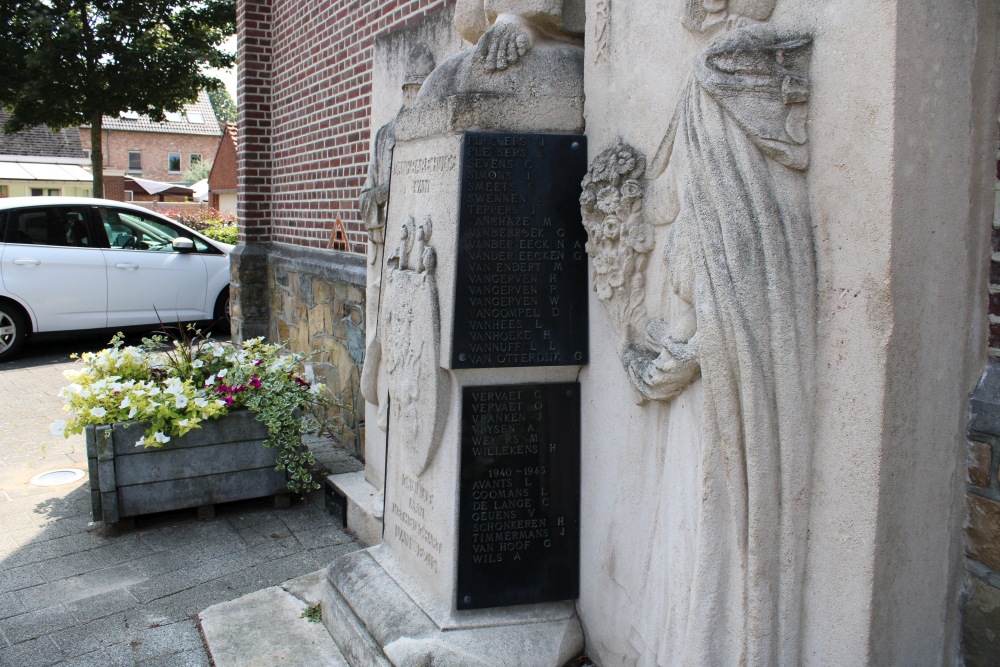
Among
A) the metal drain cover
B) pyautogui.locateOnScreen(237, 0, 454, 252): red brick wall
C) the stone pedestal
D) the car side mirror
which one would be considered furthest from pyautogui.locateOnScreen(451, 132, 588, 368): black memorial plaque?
the car side mirror

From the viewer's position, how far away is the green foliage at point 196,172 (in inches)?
1927

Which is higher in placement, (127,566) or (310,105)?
(310,105)

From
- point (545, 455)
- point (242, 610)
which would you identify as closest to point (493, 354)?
point (545, 455)

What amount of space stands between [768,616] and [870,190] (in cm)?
102

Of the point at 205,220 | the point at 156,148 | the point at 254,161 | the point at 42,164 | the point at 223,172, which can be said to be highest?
the point at 156,148

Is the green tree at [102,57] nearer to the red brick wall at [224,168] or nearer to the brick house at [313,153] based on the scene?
the brick house at [313,153]

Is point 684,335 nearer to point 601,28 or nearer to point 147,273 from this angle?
point 601,28

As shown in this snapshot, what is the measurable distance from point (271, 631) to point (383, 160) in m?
2.17

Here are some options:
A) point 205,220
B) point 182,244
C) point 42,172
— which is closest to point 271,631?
point 182,244

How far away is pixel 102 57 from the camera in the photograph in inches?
580

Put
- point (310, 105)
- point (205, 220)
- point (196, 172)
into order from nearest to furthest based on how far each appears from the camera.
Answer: point (310, 105)
point (205, 220)
point (196, 172)

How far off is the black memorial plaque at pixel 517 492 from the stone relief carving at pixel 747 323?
709 mm

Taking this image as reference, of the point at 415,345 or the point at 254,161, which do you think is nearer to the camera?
the point at 415,345

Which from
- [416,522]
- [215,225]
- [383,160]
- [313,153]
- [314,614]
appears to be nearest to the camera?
[416,522]
